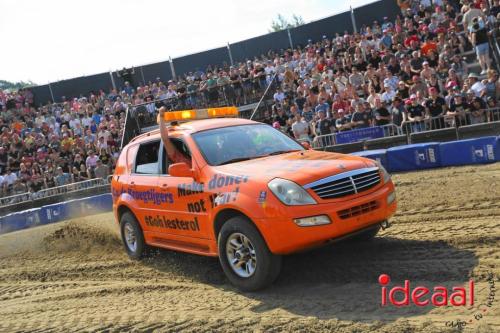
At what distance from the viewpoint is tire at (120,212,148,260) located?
8.48 metres

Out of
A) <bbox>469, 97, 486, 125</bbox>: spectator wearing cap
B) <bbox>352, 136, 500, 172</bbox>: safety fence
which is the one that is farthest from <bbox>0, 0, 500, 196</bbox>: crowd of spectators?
<bbox>352, 136, 500, 172</bbox>: safety fence

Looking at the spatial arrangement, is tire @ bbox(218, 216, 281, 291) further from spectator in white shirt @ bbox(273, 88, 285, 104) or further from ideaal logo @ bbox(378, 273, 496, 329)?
spectator in white shirt @ bbox(273, 88, 285, 104)

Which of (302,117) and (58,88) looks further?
(58,88)

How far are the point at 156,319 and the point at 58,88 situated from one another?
81.7ft

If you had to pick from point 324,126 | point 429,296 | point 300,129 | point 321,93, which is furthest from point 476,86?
point 429,296

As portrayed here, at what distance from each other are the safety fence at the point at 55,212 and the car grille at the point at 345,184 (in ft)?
37.3

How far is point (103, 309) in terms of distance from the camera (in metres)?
6.64

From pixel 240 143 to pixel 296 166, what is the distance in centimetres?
121

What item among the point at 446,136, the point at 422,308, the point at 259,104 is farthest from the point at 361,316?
the point at 259,104

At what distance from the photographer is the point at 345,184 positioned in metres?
6.18

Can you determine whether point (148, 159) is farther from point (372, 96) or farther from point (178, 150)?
point (372, 96)

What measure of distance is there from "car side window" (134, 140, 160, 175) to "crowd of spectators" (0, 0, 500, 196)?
8.59 meters

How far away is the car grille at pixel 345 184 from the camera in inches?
237

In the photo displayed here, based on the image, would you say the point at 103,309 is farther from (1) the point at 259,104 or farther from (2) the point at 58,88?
(2) the point at 58,88
